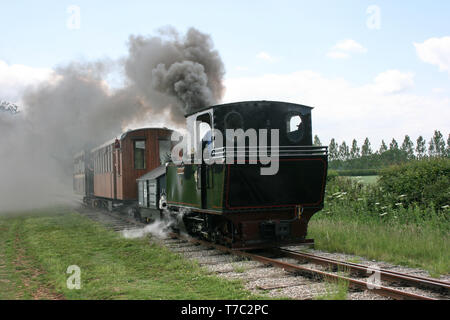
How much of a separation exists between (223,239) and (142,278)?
2.29 metres

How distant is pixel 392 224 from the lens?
32.6 ft

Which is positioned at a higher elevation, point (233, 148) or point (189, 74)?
point (189, 74)

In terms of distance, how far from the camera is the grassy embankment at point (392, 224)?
7.55 meters

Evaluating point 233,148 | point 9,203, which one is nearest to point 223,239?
point 233,148

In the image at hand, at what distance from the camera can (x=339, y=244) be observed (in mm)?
8719

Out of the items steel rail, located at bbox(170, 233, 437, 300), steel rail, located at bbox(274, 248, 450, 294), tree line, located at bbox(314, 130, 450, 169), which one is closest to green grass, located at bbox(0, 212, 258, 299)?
steel rail, located at bbox(170, 233, 437, 300)

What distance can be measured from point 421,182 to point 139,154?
364 inches

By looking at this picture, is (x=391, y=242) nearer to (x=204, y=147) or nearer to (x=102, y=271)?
(x=204, y=147)

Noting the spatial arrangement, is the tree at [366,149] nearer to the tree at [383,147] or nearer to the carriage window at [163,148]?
the tree at [383,147]

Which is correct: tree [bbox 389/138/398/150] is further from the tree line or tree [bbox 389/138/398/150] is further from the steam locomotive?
the steam locomotive

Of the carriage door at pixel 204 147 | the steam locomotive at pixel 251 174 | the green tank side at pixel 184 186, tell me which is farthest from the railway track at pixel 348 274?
the carriage door at pixel 204 147

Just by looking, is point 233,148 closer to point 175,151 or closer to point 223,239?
point 223,239

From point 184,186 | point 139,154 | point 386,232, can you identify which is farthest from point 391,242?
point 139,154

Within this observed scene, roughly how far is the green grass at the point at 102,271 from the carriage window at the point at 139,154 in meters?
3.99
